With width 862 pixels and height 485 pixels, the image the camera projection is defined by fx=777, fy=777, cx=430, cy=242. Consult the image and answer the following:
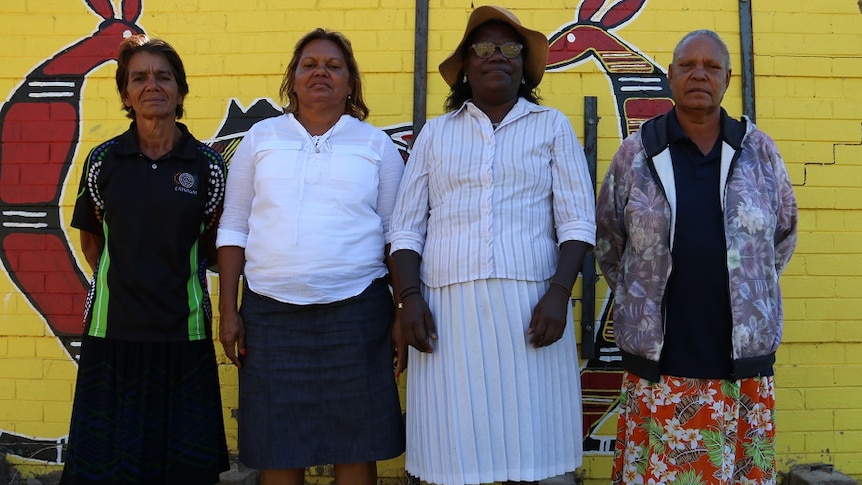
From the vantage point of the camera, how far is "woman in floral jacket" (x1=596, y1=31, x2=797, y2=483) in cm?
265

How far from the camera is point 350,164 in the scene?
2926 mm

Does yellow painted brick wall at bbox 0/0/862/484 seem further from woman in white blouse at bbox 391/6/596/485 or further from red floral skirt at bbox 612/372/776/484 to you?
red floral skirt at bbox 612/372/776/484

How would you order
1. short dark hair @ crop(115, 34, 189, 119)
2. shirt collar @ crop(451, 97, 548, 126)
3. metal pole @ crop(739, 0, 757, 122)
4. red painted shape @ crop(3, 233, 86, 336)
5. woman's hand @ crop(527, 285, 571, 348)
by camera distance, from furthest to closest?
red painted shape @ crop(3, 233, 86, 336), metal pole @ crop(739, 0, 757, 122), short dark hair @ crop(115, 34, 189, 119), shirt collar @ crop(451, 97, 548, 126), woman's hand @ crop(527, 285, 571, 348)

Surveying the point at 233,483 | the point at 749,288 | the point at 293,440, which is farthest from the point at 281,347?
the point at 749,288

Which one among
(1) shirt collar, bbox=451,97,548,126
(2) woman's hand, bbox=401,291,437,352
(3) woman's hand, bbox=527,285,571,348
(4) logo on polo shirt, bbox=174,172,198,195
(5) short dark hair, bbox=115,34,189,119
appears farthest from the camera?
(5) short dark hair, bbox=115,34,189,119

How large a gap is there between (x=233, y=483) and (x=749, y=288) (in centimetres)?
269

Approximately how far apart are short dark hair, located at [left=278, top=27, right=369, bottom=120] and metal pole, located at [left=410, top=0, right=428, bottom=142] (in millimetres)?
872

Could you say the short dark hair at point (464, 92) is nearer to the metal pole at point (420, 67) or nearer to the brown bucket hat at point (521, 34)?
the brown bucket hat at point (521, 34)

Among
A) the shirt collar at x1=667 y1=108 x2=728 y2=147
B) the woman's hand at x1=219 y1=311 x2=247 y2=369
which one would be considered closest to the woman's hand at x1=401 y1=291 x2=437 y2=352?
the woman's hand at x1=219 y1=311 x2=247 y2=369

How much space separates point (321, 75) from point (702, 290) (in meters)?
1.62

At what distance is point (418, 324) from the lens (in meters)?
2.71

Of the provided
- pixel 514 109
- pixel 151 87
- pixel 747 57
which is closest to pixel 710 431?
pixel 514 109

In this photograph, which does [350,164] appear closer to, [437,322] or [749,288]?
[437,322]

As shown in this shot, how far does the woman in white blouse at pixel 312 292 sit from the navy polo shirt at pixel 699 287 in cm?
105
